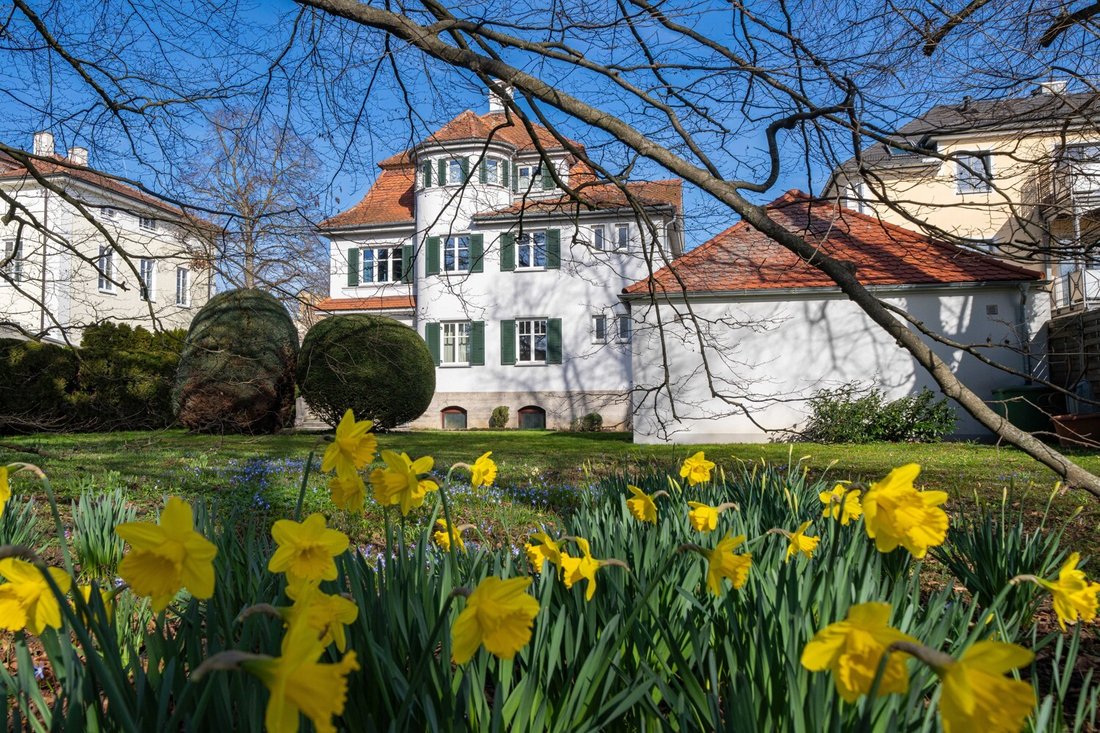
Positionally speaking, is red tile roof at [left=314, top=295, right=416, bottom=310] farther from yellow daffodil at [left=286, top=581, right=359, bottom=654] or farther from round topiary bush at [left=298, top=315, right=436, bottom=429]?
yellow daffodil at [left=286, top=581, right=359, bottom=654]

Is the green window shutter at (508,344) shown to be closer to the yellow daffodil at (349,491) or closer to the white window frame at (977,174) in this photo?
the white window frame at (977,174)

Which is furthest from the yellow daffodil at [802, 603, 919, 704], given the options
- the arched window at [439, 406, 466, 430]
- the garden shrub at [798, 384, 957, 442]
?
the arched window at [439, 406, 466, 430]

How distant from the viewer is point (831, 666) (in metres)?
0.87

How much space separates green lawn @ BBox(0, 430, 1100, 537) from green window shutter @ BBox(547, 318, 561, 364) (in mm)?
9038

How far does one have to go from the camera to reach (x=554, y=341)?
21.0 meters

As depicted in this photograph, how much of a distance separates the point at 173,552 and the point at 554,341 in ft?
65.9

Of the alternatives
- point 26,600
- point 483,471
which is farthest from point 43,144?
point 26,600

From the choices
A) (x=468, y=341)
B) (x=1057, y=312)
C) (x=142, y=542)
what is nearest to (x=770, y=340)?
(x=1057, y=312)

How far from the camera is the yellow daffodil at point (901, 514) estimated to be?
1317 millimetres

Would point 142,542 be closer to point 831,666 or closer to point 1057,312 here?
point 831,666

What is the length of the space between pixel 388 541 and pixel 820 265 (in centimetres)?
208

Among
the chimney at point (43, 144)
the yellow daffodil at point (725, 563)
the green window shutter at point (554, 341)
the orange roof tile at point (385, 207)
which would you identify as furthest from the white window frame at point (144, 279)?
the orange roof tile at point (385, 207)

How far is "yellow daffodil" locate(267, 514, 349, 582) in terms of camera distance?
1158 millimetres

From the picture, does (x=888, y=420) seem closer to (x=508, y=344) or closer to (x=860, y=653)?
(x=508, y=344)
